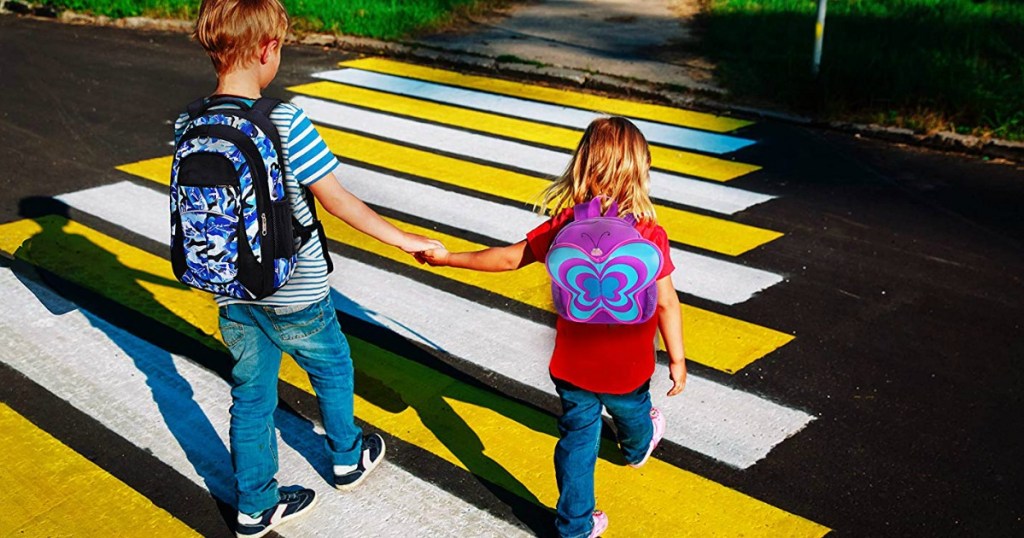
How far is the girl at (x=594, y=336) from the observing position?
3.48 m

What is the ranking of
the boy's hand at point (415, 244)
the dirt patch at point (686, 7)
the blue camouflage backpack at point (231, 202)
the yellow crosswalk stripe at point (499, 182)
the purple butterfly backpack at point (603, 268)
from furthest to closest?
the dirt patch at point (686, 7)
the yellow crosswalk stripe at point (499, 182)
the boy's hand at point (415, 244)
the purple butterfly backpack at point (603, 268)
the blue camouflage backpack at point (231, 202)

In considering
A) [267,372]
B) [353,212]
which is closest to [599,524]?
[267,372]

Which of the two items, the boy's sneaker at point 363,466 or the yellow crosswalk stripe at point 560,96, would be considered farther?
the yellow crosswalk stripe at point 560,96

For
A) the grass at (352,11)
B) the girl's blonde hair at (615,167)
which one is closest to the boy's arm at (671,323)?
the girl's blonde hair at (615,167)

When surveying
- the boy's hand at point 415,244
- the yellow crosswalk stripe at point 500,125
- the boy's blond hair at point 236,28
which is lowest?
the yellow crosswalk stripe at point 500,125

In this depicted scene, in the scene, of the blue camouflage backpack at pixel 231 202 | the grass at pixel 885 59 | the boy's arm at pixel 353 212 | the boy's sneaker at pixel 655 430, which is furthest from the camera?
the grass at pixel 885 59

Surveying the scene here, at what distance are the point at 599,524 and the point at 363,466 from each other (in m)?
0.93

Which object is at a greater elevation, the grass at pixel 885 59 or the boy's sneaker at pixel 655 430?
the grass at pixel 885 59

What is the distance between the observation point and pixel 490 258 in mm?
3773

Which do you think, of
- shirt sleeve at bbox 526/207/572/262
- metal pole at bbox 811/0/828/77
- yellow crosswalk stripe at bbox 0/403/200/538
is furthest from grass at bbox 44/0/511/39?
shirt sleeve at bbox 526/207/572/262

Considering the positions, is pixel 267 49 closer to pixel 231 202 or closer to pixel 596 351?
pixel 231 202

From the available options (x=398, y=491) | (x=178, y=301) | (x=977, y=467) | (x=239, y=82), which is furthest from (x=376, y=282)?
(x=977, y=467)

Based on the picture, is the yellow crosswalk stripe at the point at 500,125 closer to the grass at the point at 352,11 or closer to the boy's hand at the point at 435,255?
the grass at the point at 352,11

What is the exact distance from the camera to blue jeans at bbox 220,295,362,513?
3.71 metres
